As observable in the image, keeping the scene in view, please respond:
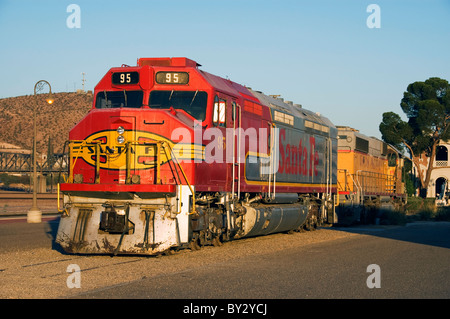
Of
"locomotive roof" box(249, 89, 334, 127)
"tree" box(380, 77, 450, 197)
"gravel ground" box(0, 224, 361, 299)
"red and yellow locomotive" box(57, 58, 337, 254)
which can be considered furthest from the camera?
"tree" box(380, 77, 450, 197)

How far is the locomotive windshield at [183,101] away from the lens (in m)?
14.5

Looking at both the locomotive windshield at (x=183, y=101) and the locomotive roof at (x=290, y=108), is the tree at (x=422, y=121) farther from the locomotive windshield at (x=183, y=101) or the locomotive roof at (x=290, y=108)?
the locomotive windshield at (x=183, y=101)

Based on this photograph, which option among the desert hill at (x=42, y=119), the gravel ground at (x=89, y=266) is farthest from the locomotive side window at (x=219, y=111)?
the desert hill at (x=42, y=119)

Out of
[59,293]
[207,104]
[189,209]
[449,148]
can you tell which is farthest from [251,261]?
[449,148]

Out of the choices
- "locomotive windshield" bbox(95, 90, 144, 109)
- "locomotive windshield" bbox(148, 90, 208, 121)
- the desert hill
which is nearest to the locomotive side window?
"locomotive windshield" bbox(148, 90, 208, 121)

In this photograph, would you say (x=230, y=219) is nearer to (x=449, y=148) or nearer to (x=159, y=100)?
(x=159, y=100)

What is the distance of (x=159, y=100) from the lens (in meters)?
14.5

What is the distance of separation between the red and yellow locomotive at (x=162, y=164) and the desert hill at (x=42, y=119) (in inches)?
3503

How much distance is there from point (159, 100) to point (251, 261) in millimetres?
4362

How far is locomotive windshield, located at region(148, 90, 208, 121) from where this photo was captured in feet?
47.5

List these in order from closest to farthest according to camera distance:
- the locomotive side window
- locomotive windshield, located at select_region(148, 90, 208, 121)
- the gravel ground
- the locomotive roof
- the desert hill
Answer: the gravel ground
locomotive windshield, located at select_region(148, 90, 208, 121)
the locomotive side window
the locomotive roof
the desert hill

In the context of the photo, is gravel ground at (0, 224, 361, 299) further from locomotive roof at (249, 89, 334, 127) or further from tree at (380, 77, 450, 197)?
tree at (380, 77, 450, 197)

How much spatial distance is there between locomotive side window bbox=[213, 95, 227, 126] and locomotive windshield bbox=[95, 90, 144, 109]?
5.87 ft

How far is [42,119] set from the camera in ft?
377
